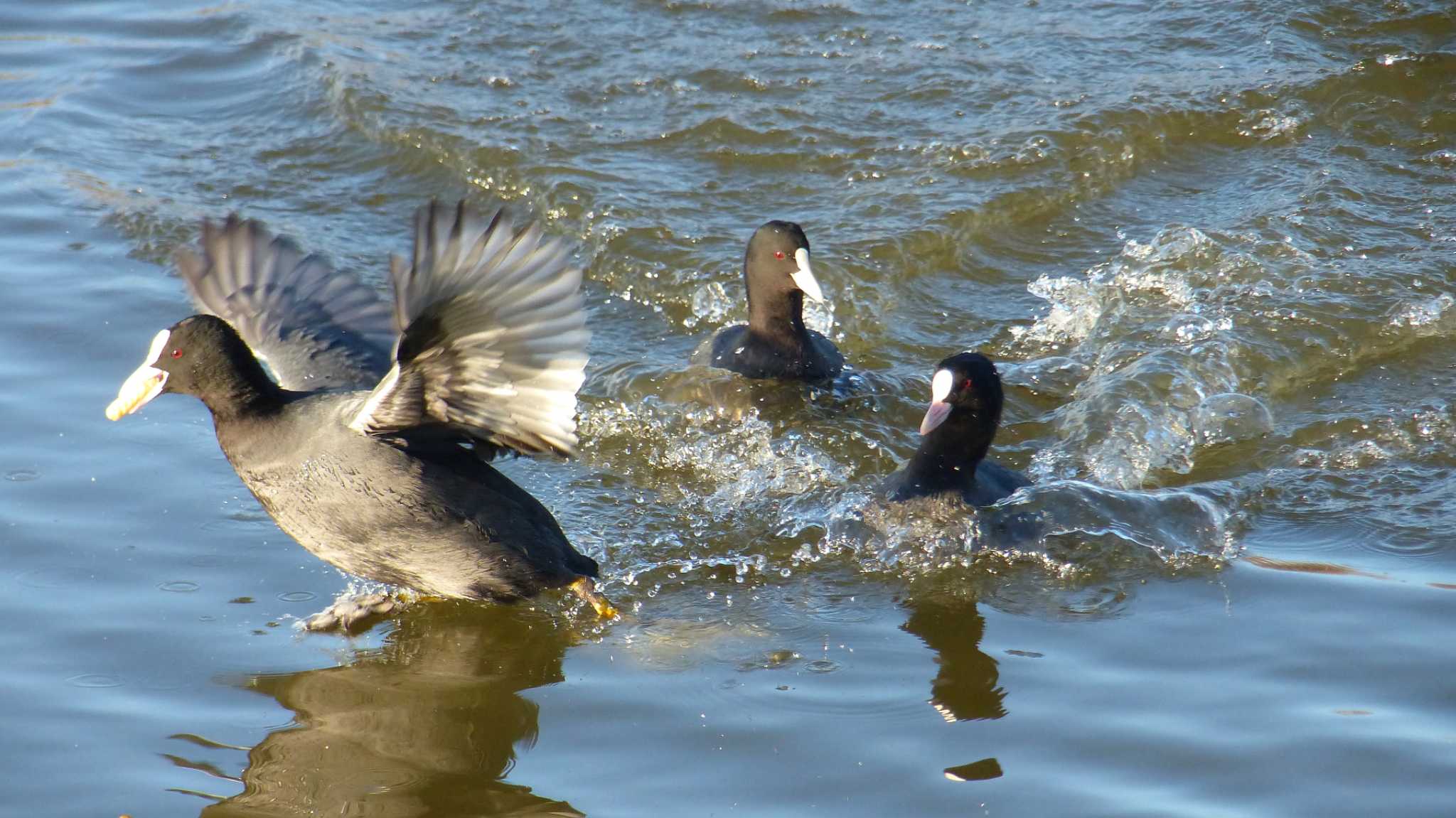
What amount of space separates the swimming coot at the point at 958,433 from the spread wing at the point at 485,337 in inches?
45.0

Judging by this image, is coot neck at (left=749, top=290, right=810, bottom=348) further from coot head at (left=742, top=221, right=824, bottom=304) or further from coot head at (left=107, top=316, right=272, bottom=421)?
coot head at (left=107, top=316, right=272, bottom=421)

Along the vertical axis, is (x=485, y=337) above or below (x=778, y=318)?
above

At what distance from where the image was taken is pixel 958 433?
401cm

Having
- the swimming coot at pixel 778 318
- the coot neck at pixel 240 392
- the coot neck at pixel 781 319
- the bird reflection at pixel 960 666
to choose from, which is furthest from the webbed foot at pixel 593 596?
the coot neck at pixel 781 319

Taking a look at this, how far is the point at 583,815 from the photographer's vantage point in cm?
278

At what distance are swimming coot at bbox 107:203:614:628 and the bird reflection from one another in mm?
787

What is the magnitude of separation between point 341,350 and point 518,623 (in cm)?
85

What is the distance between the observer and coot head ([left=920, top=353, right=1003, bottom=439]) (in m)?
3.98

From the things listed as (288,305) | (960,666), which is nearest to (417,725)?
(960,666)

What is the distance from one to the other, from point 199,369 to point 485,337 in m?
0.75

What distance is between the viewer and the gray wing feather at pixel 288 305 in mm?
3848

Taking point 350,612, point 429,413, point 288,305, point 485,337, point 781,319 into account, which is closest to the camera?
point 485,337

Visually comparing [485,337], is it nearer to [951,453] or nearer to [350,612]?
[350,612]

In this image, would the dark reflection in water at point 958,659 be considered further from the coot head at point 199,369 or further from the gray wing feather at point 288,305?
the coot head at point 199,369
